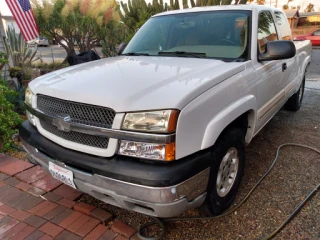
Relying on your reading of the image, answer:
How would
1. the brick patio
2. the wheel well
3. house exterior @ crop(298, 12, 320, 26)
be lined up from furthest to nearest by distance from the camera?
house exterior @ crop(298, 12, 320, 26), the wheel well, the brick patio

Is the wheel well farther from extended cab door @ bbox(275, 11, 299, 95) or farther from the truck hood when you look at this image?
extended cab door @ bbox(275, 11, 299, 95)

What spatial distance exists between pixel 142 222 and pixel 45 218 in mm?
874

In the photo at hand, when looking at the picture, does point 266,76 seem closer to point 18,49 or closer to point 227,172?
point 227,172

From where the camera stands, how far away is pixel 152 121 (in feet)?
5.98

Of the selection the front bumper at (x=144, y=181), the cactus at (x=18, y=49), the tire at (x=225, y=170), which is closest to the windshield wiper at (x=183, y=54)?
the tire at (x=225, y=170)

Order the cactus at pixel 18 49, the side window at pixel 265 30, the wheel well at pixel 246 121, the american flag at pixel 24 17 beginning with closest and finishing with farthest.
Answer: the wheel well at pixel 246 121
the side window at pixel 265 30
the american flag at pixel 24 17
the cactus at pixel 18 49

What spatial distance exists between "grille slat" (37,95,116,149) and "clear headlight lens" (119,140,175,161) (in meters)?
0.16

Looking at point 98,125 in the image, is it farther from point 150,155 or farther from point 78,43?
point 78,43

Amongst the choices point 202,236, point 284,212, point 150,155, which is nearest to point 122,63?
point 150,155

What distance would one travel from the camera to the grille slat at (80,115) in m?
1.94

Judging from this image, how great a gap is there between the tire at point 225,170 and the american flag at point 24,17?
6.17 meters

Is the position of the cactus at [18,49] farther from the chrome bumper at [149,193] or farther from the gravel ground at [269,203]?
the chrome bumper at [149,193]

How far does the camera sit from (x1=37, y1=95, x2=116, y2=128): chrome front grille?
1927 millimetres

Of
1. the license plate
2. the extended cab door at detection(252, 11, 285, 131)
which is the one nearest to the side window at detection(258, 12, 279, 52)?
the extended cab door at detection(252, 11, 285, 131)
